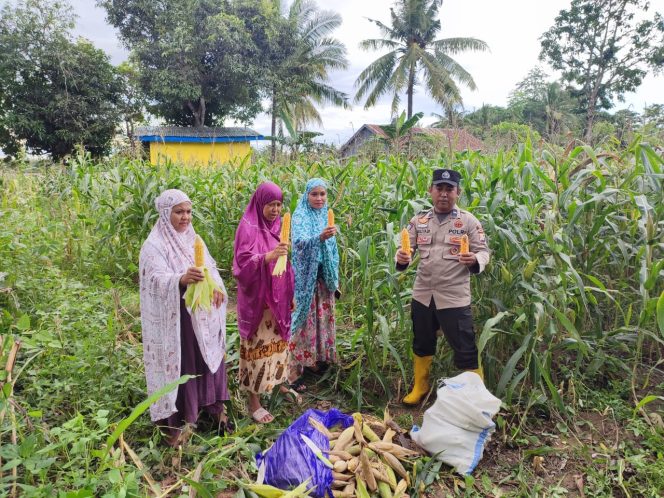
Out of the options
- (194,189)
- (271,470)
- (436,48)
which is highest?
(436,48)

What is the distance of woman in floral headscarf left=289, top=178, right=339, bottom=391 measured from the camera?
2854mm

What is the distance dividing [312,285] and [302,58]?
18.7 m

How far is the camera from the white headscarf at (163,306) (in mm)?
2117

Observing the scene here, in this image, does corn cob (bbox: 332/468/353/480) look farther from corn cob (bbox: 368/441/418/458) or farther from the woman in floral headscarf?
the woman in floral headscarf

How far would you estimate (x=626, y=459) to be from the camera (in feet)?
7.17

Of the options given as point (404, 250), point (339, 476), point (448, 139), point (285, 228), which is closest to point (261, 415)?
point (339, 476)

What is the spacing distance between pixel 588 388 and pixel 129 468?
103 inches

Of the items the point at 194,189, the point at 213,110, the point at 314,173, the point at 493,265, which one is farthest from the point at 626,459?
the point at 213,110

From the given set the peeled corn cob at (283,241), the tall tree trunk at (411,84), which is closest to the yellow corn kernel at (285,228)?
the peeled corn cob at (283,241)

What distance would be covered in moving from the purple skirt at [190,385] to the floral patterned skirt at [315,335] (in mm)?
735

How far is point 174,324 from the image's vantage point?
214cm

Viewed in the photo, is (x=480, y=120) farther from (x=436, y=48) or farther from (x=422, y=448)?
(x=422, y=448)

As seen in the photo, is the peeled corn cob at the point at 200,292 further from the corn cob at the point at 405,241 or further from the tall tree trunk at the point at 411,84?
the tall tree trunk at the point at 411,84

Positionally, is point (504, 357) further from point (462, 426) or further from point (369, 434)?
point (369, 434)
